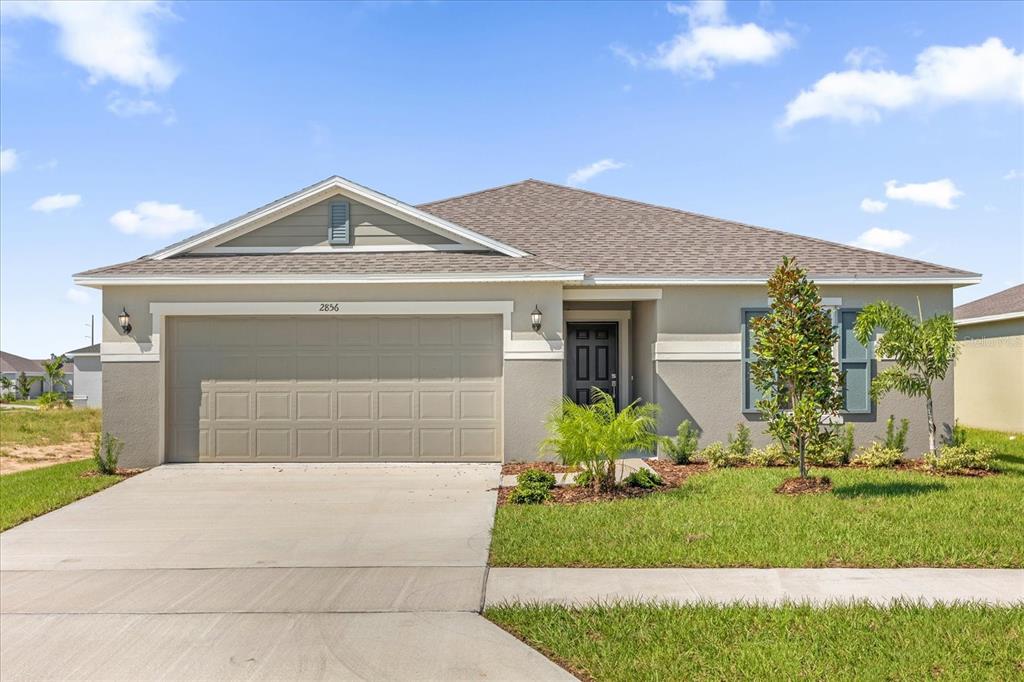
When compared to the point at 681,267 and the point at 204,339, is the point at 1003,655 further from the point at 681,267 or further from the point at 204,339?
the point at 204,339

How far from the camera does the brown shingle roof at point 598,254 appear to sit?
12500mm

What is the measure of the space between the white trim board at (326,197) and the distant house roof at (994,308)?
12.4m

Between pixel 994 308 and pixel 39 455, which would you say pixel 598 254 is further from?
pixel 994 308

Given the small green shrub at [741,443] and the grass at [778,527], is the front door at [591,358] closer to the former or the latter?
the small green shrub at [741,443]

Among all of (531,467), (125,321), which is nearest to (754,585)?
(531,467)

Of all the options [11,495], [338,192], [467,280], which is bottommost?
[11,495]

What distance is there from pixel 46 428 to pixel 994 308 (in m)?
27.5

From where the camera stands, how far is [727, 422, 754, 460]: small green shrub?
41.0 feet

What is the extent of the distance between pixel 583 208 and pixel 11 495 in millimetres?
12095

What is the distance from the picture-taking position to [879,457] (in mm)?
11844

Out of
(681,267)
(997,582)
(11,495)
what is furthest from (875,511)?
(11,495)

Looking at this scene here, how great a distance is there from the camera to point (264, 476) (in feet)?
38.1

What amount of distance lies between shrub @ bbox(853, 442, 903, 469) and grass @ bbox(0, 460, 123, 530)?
1154cm

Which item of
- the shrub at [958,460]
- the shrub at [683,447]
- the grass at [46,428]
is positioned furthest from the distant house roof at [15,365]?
the shrub at [958,460]
